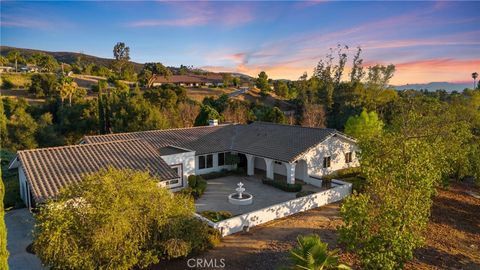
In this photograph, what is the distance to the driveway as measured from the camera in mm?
14695

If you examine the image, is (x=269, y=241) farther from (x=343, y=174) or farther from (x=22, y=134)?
(x=22, y=134)

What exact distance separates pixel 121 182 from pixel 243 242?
7.20 m

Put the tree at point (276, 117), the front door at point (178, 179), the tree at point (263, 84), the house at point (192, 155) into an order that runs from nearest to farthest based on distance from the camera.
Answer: the house at point (192, 155)
the front door at point (178, 179)
the tree at point (276, 117)
the tree at point (263, 84)

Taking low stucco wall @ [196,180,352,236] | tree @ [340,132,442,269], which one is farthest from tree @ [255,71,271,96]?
tree @ [340,132,442,269]

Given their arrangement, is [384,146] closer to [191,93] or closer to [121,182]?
[121,182]

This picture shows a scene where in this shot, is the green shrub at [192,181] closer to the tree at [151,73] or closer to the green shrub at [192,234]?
the green shrub at [192,234]

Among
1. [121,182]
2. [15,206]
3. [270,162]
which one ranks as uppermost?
[121,182]

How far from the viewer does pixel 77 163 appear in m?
20.8

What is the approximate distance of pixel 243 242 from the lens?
16781mm

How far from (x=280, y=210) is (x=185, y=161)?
9.97 m

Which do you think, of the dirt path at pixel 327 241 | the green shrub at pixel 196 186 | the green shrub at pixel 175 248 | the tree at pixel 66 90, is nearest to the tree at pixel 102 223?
the green shrub at pixel 175 248

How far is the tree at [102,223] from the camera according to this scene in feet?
38.5

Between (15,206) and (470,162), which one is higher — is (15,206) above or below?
below

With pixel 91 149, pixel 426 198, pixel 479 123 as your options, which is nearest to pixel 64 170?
pixel 91 149
